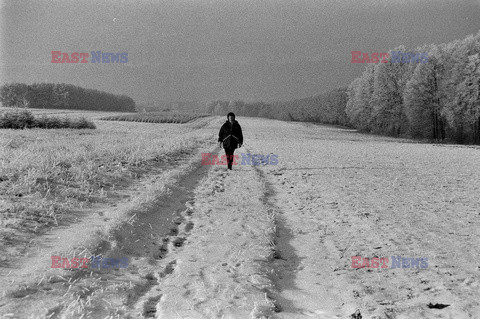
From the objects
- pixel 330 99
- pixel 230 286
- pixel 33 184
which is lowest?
pixel 230 286

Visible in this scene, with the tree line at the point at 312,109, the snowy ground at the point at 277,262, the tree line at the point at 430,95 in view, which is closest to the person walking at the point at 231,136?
the snowy ground at the point at 277,262

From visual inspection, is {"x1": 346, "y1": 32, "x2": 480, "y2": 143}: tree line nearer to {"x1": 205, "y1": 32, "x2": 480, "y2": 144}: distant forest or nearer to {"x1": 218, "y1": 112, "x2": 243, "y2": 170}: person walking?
{"x1": 205, "y1": 32, "x2": 480, "y2": 144}: distant forest

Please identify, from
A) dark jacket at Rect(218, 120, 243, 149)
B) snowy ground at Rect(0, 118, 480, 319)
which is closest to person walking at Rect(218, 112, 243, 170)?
dark jacket at Rect(218, 120, 243, 149)

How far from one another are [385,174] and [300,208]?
23.0 feet

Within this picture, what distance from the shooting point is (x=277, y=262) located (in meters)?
5.41

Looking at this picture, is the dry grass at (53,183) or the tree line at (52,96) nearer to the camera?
the dry grass at (53,183)

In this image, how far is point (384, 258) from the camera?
5.33 m

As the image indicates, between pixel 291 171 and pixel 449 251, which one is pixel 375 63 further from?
pixel 449 251

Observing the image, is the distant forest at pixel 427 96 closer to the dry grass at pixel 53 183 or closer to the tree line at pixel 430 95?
the tree line at pixel 430 95

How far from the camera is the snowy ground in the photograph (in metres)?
3.91

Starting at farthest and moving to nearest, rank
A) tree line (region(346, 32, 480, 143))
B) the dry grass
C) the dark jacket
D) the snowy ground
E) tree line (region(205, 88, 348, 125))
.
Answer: tree line (region(205, 88, 348, 125)), tree line (region(346, 32, 480, 143)), the dark jacket, the dry grass, the snowy ground

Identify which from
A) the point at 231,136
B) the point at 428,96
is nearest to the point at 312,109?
the point at 428,96

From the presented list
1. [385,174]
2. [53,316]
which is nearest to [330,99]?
[385,174]

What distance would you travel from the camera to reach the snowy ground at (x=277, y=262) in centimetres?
391
